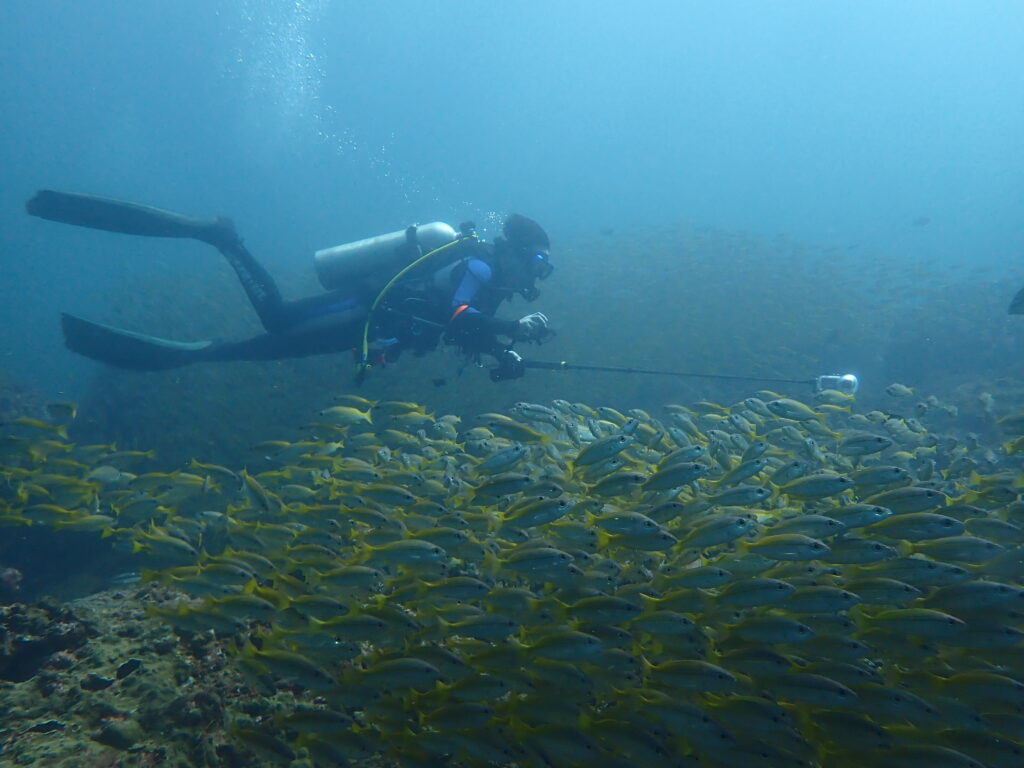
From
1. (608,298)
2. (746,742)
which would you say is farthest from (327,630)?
(608,298)

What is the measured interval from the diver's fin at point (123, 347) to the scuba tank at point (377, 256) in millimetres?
2809

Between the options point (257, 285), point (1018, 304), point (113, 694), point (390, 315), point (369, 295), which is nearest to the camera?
point (113, 694)

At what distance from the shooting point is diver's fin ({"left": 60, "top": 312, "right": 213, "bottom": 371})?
942 centimetres

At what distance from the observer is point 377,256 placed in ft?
31.0

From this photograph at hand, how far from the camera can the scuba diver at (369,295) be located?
8070 millimetres

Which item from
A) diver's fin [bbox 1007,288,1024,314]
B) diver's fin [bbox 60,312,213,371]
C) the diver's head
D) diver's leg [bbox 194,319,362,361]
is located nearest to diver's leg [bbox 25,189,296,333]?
diver's leg [bbox 194,319,362,361]

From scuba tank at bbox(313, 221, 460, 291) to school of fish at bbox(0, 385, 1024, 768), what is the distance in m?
5.74

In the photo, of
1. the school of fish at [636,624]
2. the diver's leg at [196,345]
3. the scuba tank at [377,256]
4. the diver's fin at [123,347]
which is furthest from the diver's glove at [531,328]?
the diver's fin at [123,347]

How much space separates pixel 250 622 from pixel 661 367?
13033 millimetres

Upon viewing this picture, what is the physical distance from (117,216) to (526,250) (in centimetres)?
759

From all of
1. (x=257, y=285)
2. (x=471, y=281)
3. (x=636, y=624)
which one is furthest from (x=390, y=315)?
(x=636, y=624)

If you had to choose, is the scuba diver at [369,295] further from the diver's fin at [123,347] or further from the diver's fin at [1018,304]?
the diver's fin at [1018,304]

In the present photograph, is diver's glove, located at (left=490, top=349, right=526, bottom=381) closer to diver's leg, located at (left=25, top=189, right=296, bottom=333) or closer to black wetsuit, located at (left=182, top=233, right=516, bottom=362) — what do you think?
black wetsuit, located at (left=182, top=233, right=516, bottom=362)

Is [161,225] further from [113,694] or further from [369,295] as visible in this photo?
[113,694]
